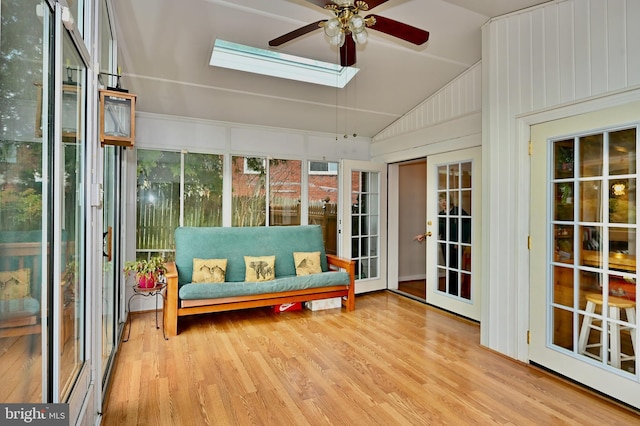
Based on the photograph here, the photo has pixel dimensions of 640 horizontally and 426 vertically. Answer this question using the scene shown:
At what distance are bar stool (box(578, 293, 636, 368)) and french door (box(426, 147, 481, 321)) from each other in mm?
1300

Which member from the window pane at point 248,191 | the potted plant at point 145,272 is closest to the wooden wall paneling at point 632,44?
the window pane at point 248,191

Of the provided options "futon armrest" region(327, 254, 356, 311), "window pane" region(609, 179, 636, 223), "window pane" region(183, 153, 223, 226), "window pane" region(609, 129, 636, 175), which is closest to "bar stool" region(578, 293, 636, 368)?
"window pane" region(609, 179, 636, 223)

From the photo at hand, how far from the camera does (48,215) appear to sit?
1.22 metres

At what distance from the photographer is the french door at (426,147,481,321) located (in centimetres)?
378

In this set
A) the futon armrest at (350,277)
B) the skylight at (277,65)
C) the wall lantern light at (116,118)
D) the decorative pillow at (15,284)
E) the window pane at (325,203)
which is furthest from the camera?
the window pane at (325,203)

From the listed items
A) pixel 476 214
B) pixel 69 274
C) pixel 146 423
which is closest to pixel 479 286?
pixel 476 214

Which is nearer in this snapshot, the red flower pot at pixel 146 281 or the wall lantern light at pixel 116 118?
the wall lantern light at pixel 116 118

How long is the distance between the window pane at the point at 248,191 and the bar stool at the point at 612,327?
351 cm

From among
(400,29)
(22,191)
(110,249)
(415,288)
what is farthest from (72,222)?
(415,288)

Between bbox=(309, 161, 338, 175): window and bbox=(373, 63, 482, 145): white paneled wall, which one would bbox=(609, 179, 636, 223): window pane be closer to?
bbox=(373, 63, 482, 145): white paneled wall

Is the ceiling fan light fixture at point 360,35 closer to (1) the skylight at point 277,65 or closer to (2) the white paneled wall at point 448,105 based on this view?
(1) the skylight at point 277,65

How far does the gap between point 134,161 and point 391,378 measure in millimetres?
3506

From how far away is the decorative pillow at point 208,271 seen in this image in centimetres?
369

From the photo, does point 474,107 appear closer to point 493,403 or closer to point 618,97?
point 618,97
